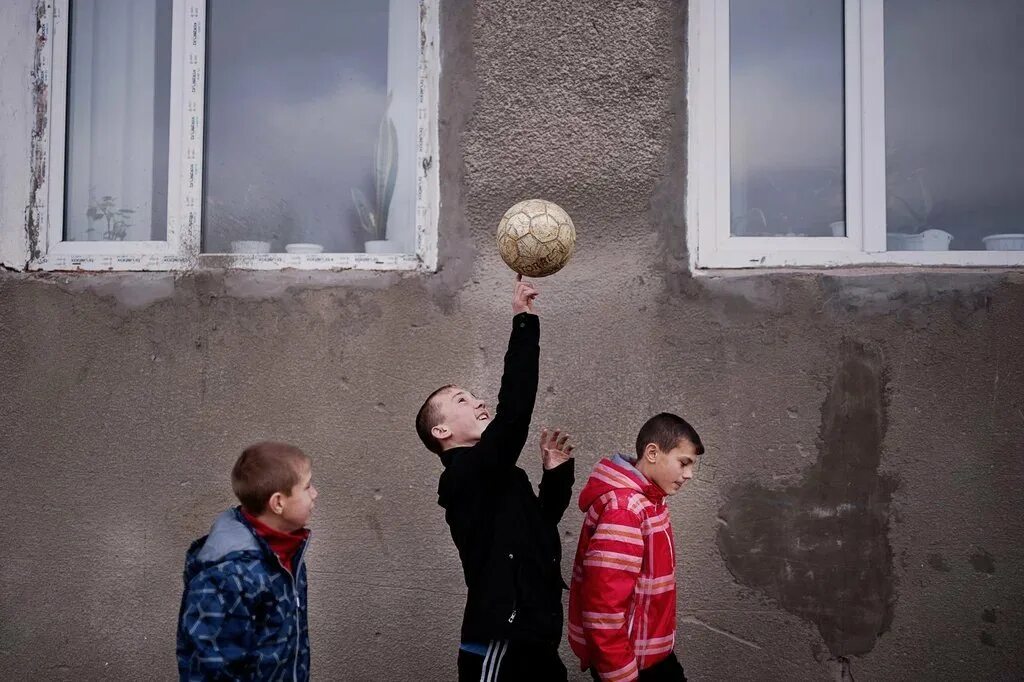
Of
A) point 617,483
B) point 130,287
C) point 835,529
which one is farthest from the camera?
point 130,287

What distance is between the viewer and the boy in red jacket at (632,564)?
111 inches

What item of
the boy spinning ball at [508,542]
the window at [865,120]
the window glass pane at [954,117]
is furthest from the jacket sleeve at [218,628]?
the window glass pane at [954,117]

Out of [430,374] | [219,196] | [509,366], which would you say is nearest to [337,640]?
[430,374]

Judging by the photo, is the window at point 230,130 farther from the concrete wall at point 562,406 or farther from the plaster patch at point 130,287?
the concrete wall at point 562,406

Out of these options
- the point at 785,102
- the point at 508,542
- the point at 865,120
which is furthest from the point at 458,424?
the point at 865,120

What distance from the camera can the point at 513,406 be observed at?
283 cm

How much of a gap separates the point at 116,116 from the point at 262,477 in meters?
2.50

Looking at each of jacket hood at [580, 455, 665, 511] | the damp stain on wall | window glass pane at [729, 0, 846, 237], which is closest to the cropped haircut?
jacket hood at [580, 455, 665, 511]

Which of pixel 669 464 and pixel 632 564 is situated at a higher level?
pixel 669 464

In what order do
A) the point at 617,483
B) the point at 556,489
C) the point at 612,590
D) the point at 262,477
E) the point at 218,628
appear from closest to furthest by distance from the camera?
the point at 218,628
the point at 262,477
the point at 612,590
the point at 617,483
the point at 556,489

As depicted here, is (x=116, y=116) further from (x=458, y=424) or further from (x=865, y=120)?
(x=865, y=120)

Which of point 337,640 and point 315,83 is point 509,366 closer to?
point 337,640

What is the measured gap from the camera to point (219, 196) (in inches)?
169

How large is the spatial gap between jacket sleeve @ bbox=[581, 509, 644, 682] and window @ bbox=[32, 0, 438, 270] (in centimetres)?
180
